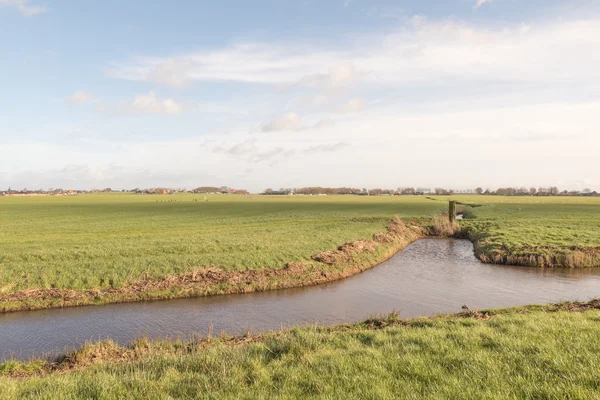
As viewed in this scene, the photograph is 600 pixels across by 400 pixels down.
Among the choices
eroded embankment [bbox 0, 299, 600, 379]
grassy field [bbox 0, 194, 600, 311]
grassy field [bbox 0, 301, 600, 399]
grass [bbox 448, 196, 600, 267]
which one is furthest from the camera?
grass [bbox 448, 196, 600, 267]

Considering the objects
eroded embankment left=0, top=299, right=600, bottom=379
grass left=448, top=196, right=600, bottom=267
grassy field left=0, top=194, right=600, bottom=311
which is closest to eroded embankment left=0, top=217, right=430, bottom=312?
grassy field left=0, top=194, right=600, bottom=311

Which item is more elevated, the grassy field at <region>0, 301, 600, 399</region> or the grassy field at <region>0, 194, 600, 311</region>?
the grassy field at <region>0, 301, 600, 399</region>

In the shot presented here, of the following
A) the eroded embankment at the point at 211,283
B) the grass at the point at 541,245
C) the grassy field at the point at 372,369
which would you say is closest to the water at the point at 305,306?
the eroded embankment at the point at 211,283

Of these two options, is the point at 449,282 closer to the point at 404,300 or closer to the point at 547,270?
the point at 404,300

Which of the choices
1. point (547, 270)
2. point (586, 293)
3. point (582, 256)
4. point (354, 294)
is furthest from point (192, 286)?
point (582, 256)

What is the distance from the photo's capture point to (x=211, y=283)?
23.8 metres

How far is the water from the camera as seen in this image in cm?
1695

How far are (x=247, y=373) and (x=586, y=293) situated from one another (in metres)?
23.1

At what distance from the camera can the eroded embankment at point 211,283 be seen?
67.9ft

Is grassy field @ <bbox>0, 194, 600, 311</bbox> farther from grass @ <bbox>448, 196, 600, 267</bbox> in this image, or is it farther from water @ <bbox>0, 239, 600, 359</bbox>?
water @ <bbox>0, 239, 600, 359</bbox>

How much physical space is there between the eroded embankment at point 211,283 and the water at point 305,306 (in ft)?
2.17

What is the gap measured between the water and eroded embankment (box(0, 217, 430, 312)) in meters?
0.66

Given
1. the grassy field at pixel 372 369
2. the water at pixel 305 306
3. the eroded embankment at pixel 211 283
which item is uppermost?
the grassy field at pixel 372 369

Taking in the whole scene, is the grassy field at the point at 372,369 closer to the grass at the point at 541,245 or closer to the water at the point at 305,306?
the water at the point at 305,306
